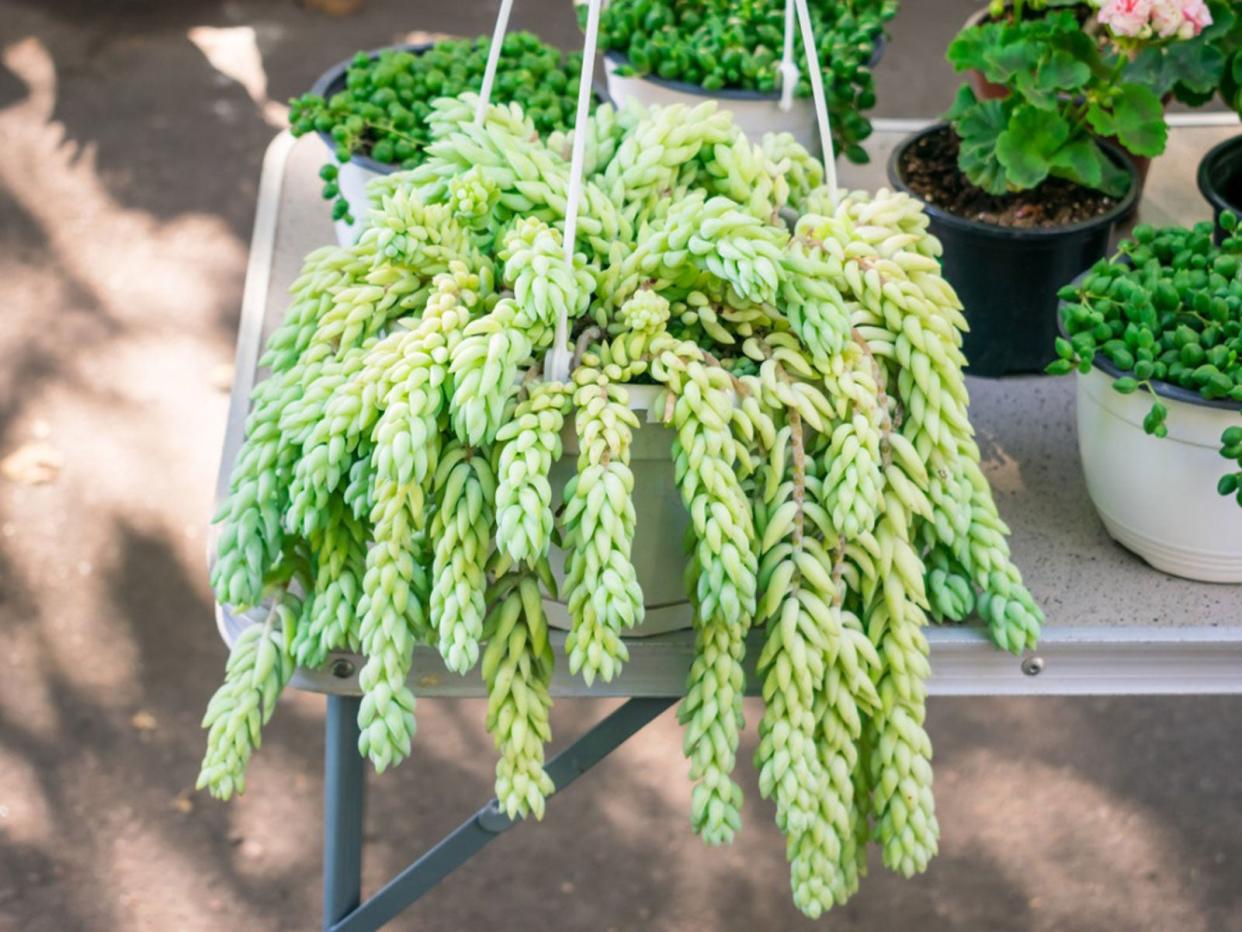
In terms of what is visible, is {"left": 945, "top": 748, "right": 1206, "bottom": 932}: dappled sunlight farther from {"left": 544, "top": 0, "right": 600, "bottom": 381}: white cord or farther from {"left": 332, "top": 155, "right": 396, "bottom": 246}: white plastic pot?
{"left": 544, "top": 0, "right": 600, "bottom": 381}: white cord

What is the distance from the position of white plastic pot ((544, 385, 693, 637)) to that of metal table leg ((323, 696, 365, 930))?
251 millimetres

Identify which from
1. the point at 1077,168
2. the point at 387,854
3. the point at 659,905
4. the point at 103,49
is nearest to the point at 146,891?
the point at 387,854

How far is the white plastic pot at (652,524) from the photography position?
3.26 feet

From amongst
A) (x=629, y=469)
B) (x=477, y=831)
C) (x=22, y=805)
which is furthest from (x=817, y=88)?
(x=22, y=805)

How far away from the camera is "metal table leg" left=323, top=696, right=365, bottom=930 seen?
127cm

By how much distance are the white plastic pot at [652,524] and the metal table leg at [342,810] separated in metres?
0.25

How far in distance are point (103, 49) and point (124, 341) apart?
4.12ft

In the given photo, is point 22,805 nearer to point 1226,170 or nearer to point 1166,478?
point 1166,478

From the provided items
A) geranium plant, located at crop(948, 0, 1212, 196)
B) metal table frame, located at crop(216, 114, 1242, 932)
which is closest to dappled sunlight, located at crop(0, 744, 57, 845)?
metal table frame, located at crop(216, 114, 1242, 932)

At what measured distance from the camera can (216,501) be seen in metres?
1.24

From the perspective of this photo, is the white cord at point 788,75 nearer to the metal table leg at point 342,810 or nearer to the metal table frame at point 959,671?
the metal table frame at point 959,671

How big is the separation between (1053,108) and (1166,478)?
1.38 ft

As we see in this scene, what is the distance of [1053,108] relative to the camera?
4.59 feet

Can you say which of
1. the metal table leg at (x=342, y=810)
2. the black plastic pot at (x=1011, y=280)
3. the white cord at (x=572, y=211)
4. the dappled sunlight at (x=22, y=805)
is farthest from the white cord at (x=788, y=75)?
the dappled sunlight at (x=22, y=805)
